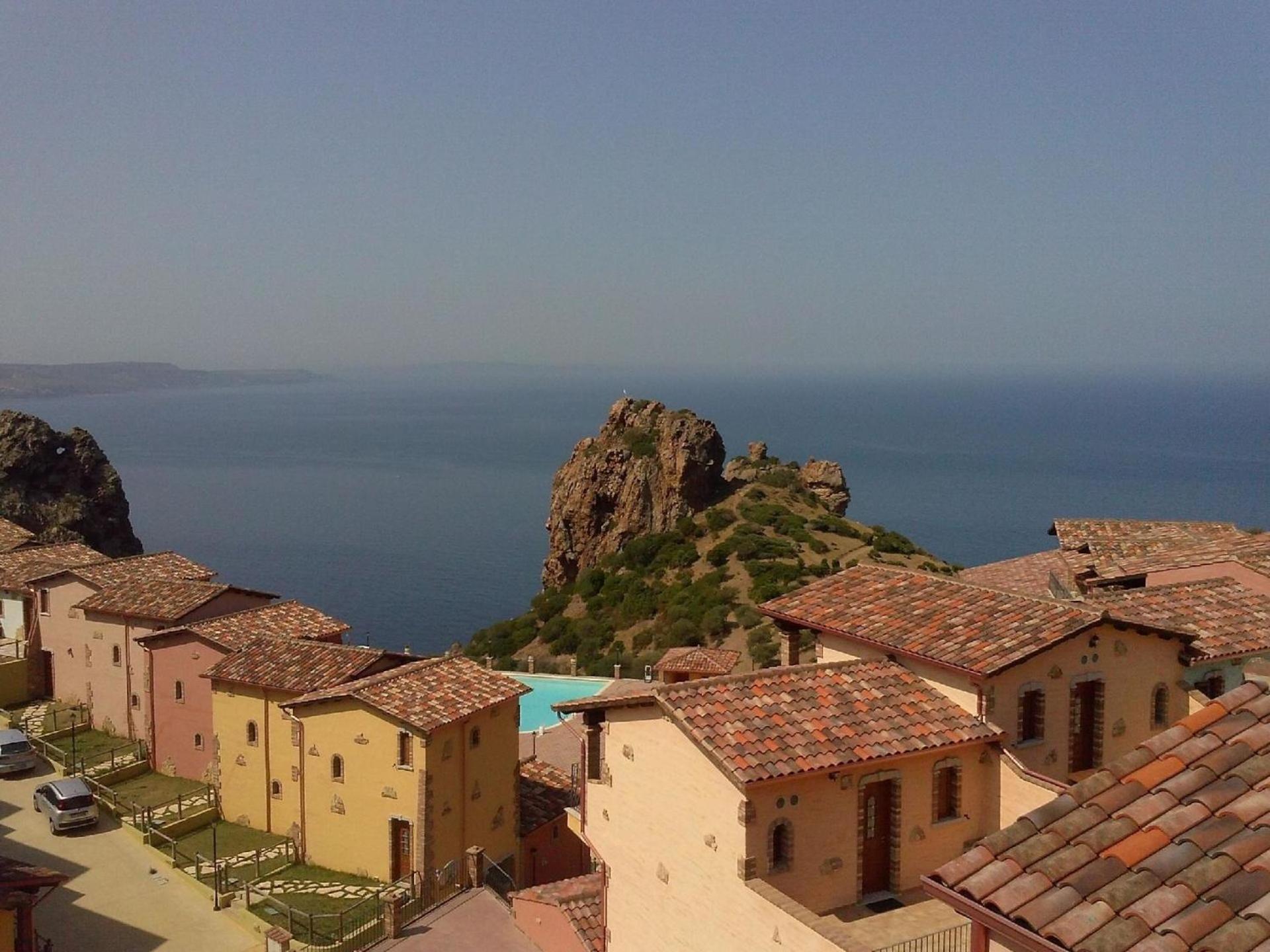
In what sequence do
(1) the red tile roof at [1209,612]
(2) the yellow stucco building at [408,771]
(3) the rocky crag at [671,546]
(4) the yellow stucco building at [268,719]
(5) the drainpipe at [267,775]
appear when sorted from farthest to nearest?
(3) the rocky crag at [671,546] < (5) the drainpipe at [267,775] < (4) the yellow stucco building at [268,719] < (2) the yellow stucco building at [408,771] < (1) the red tile roof at [1209,612]

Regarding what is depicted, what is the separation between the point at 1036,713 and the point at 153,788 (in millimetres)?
21196

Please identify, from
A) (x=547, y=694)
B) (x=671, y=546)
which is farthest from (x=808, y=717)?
(x=671, y=546)

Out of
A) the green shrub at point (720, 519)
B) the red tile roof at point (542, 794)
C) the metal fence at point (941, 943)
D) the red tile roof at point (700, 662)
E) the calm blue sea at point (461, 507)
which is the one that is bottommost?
the calm blue sea at point (461, 507)

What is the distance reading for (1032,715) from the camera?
14695 mm

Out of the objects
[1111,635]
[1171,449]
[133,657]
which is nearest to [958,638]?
[1111,635]

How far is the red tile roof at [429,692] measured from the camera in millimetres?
21547

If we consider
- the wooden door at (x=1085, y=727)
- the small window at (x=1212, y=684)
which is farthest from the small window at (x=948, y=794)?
the small window at (x=1212, y=684)

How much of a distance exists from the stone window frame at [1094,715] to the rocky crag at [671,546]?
2173 cm

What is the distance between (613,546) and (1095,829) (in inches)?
2069

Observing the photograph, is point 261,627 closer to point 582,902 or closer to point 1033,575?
point 582,902

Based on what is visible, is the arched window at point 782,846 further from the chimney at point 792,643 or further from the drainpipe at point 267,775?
the drainpipe at point 267,775

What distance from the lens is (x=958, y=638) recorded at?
587 inches

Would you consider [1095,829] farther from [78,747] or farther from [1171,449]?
[1171,449]

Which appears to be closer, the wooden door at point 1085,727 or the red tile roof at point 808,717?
the red tile roof at point 808,717
